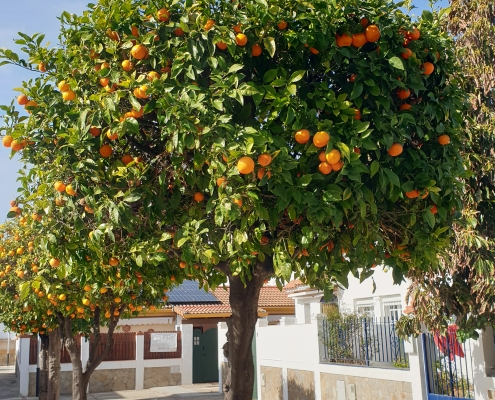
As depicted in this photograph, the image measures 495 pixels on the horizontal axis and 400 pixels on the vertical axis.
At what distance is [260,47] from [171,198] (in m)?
1.47

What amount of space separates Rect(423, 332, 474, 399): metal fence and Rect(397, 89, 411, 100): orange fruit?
670cm

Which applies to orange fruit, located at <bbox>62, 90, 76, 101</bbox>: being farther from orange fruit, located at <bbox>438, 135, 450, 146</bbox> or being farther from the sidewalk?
the sidewalk

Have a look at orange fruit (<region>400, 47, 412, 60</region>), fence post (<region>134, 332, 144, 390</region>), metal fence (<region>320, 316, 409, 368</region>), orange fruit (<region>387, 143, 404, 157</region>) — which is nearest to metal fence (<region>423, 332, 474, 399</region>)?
metal fence (<region>320, 316, 409, 368</region>)

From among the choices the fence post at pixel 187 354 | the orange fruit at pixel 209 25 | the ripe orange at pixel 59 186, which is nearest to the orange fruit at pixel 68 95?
the ripe orange at pixel 59 186

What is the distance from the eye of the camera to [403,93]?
4.48 m

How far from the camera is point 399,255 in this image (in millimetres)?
4984

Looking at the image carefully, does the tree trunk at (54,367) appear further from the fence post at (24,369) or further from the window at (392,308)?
the fence post at (24,369)

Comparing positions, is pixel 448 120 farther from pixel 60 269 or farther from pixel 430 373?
pixel 430 373

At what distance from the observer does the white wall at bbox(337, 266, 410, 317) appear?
53.8ft

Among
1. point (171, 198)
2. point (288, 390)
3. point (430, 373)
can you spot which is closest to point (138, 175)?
point (171, 198)

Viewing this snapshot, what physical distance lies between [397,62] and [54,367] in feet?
41.2

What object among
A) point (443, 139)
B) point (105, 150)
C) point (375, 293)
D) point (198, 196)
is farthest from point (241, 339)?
point (375, 293)

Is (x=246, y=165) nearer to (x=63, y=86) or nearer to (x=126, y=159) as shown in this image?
(x=126, y=159)

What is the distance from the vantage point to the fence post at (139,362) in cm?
2398
